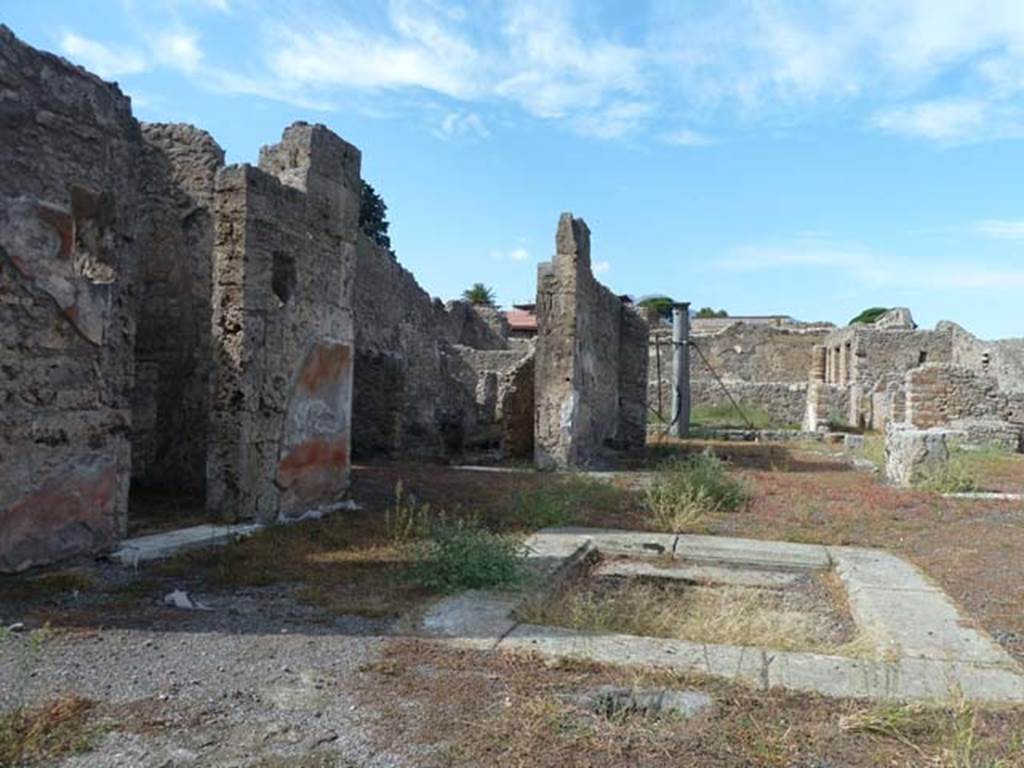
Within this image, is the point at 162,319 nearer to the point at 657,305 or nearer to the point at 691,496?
the point at 691,496

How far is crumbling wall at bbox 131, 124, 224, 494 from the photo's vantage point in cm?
897

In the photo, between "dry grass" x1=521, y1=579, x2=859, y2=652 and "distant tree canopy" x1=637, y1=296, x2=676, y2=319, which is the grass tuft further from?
"distant tree canopy" x1=637, y1=296, x2=676, y2=319

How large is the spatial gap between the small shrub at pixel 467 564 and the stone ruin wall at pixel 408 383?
795cm

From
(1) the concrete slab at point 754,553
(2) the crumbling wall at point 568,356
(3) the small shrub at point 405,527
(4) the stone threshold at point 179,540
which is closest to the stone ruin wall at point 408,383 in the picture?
(2) the crumbling wall at point 568,356

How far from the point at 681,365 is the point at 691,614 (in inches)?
620

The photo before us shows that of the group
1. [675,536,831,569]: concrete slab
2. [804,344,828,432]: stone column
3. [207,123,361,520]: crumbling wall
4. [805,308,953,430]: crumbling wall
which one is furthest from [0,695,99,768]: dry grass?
[805,308,953,430]: crumbling wall

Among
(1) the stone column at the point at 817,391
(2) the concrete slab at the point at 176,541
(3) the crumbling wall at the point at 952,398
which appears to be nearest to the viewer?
(2) the concrete slab at the point at 176,541

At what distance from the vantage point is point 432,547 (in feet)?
19.1

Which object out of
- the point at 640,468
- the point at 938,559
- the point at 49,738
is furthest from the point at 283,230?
the point at 640,468

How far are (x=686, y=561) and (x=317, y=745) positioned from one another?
13.1 feet

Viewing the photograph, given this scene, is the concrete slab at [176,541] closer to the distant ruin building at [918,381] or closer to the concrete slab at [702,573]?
the concrete slab at [702,573]

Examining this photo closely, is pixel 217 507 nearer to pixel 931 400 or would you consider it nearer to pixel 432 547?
pixel 432 547

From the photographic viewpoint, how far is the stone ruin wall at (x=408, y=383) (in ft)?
44.1

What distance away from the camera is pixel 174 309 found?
907 cm
